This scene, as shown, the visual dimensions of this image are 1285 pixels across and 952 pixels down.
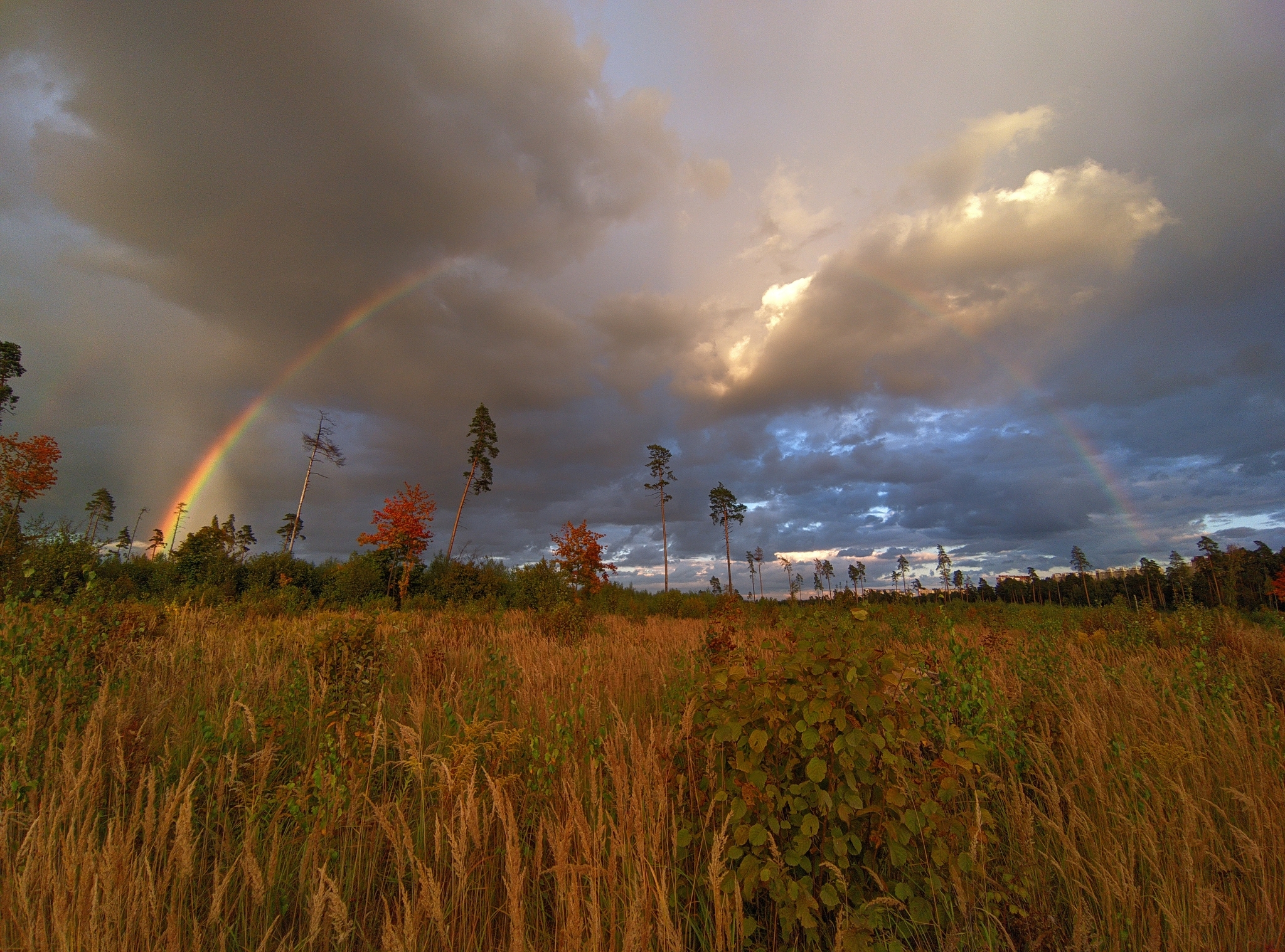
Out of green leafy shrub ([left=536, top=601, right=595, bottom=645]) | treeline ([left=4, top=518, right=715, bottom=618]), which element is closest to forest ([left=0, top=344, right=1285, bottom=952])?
green leafy shrub ([left=536, top=601, right=595, bottom=645])

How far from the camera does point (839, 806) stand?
2377 millimetres

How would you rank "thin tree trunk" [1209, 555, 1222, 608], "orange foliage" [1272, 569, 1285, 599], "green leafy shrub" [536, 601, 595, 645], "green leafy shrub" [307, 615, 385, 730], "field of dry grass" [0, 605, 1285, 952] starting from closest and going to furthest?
"field of dry grass" [0, 605, 1285, 952] < "green leafy shrub" [307, 615, 385, 730] < "green leafy shrub" [536, 601, 595, 645] < "thin tree trunk" [1209, 555, 1222, 608] < "orange foliage" [1272, 569, 1285, 599]

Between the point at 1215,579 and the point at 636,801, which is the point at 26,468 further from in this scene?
the point at 1215,579

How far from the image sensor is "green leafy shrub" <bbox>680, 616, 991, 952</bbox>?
2.34m

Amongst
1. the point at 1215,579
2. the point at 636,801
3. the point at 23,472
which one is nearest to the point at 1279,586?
the point at 1215,579

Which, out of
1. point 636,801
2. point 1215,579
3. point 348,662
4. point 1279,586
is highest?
point 1215,579

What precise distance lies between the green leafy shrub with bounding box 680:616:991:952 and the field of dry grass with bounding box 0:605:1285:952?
0.18 metres

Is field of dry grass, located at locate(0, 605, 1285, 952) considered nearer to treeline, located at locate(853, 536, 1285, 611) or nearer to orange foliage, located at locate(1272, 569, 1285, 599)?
treeline, located at locate(853, 536, 1285, 611)

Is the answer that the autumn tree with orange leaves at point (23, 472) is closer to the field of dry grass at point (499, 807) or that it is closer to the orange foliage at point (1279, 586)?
the field of dry grass at point (499, 807)

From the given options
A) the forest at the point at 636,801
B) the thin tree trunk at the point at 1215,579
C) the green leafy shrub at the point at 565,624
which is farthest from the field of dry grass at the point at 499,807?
the thin tree trunk at the point at 1215,579

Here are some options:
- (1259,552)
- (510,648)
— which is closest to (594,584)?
(510,648)

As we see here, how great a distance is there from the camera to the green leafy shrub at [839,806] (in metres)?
2.34

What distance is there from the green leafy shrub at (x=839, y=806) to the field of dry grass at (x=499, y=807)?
0.59 feet

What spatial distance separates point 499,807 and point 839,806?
1527 millimetres
